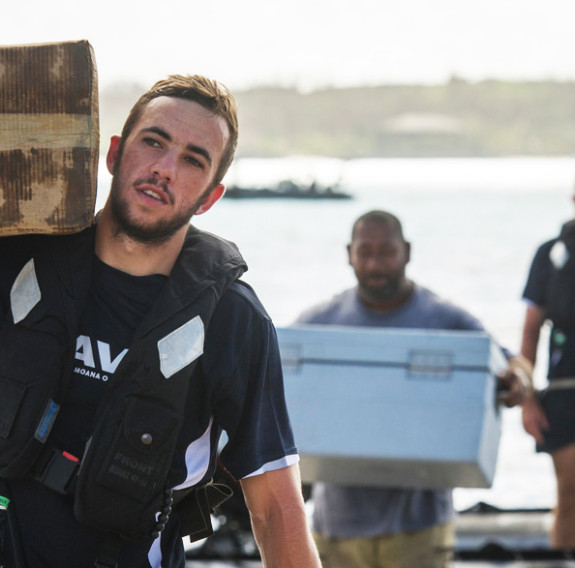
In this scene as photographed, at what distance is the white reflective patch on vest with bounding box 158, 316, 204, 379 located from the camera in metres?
2.25

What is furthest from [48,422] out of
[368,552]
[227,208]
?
[227,208]

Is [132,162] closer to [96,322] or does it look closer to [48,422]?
[96,322]

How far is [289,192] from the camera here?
63.0m

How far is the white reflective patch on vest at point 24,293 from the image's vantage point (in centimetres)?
225

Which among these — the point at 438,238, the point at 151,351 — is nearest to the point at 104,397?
the point at 151,351

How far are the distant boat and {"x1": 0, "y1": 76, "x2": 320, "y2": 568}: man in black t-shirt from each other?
194ft

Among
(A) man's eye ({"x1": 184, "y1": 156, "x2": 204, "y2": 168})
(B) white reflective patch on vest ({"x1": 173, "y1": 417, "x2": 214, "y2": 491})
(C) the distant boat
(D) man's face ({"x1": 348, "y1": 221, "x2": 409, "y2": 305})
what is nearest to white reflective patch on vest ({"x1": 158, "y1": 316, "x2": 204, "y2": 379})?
(B) white reflective patch on vest ({"x1": 173, "y1": 417, "x2": 214, "y2": 491})

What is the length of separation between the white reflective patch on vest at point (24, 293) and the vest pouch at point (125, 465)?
9.2 inches

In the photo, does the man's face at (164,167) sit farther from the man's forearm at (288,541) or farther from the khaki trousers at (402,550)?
the khaki trousers at (402,550)

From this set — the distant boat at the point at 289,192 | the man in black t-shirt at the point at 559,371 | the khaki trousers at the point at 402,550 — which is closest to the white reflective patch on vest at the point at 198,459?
the khaki trousers at the point at 402,550

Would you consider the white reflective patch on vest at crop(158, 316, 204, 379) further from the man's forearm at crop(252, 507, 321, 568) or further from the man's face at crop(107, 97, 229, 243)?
the man's forearm at crop(252, 507, 321, 568)

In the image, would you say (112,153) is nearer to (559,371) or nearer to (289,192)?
(559,371)

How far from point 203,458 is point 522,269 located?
29.1 metres

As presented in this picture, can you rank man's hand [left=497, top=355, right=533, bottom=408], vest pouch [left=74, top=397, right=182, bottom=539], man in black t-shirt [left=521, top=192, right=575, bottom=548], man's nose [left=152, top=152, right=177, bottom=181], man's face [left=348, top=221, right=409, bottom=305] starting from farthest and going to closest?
1. man in black t-shirt [left=521, top=192, right=575, bottom=548]
2. man's face [left=348, top=221, right=409, bottom=305]
3. man's hand [left=497, top=355, right=533, bottom=408]
4. man's nose [left=152, top=152, right=177, bottom=181]
5. vest pouch [left=74, top=397, right=182, bottom=539]
